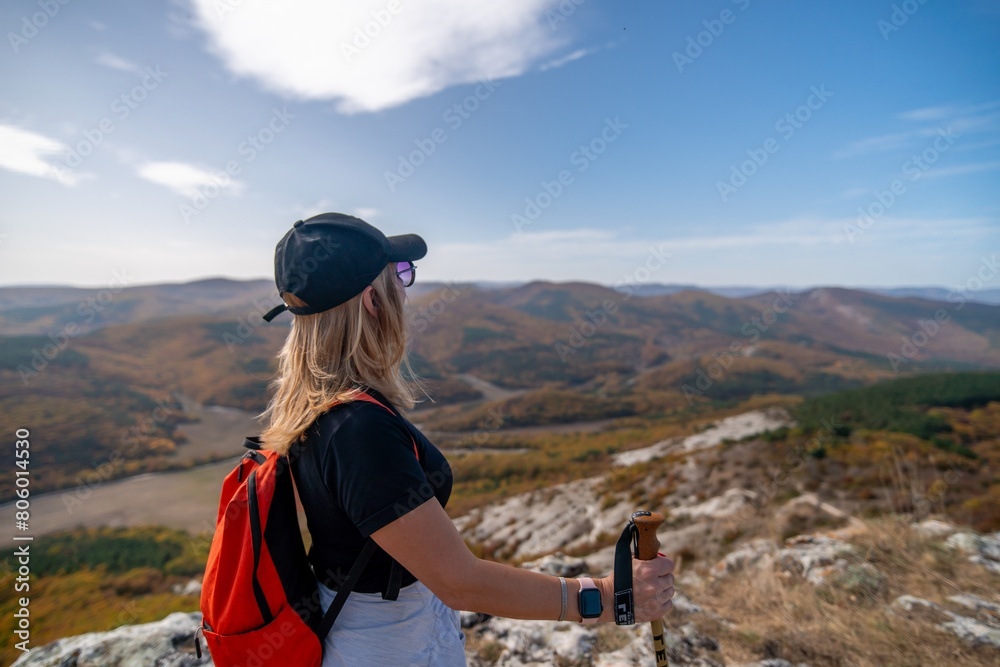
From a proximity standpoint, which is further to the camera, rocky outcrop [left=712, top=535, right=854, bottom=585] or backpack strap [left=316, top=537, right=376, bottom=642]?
rocky outcrop [left=712, top=535, right=854, bottom=585]

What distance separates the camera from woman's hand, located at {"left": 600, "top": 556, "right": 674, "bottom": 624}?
1329mm

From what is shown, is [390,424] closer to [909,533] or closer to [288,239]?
[288,239]

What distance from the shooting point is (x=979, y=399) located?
76.6ft

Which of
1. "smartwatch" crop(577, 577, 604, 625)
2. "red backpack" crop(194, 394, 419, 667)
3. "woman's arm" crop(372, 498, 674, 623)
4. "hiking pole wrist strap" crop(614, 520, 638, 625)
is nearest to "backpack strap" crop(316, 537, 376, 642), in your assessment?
"red backpack" crop(194, 394, 419, 667)

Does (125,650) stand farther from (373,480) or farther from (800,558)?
(800,558)

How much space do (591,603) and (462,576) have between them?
45 centimetres

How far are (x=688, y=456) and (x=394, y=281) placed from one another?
17.7 metres

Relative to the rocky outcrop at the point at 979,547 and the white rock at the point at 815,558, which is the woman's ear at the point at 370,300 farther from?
the rocky outcrop at the point at 979,547

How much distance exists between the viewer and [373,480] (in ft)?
3.37

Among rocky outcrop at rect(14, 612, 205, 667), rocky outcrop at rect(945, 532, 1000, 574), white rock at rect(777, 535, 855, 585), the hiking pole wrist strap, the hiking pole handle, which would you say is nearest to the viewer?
the hiking pole wrist strap

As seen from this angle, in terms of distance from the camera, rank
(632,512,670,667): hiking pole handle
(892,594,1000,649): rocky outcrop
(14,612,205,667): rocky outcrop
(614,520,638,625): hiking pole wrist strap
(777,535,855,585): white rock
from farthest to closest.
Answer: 1. (777,535,855,585): white rock
2. (892,594,1000,649): rocky outcrop
3. (14,612,205,667): rocky outcrop
4. (632,512,670,667): hiking pole handle
5. (614,520,638,625): hiking pole wrist strap

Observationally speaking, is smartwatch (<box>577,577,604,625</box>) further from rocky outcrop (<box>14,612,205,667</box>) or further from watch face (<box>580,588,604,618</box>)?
rocky outcrop (<box>14,612,205,667</box>)

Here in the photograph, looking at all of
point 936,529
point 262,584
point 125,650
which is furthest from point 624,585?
point 936,529

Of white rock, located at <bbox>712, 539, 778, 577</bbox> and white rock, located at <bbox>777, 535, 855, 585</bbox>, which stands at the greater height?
white rock, located at <bbox>777, 535, 855, 585</bbox>
